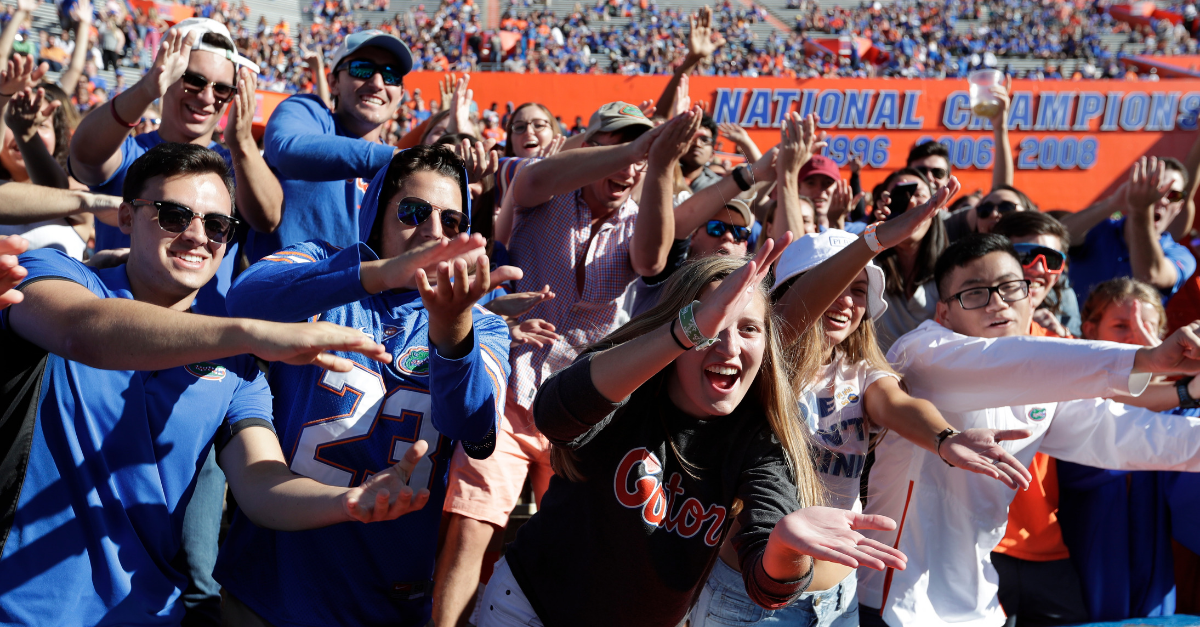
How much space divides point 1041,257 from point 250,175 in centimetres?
321

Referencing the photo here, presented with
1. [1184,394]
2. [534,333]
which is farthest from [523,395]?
[1184,394]

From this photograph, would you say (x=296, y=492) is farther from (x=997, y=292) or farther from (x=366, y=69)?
(x=997, y=292)

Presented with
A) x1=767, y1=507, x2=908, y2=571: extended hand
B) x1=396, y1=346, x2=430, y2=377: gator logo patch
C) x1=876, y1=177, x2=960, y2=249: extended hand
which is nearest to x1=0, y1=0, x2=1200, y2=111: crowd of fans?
x1=876, y1=177, x2=960, y2=249: extended hand

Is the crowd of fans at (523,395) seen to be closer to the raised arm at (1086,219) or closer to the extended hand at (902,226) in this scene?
the extended hand at (902,226)

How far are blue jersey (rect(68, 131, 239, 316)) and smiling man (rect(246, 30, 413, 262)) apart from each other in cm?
20

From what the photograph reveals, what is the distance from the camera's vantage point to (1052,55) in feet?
96.4

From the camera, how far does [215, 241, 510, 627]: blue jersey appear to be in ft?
7.38

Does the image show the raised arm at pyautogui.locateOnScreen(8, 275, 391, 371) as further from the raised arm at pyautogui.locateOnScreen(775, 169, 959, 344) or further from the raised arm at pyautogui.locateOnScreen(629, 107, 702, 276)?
the raised arm at pyautogui.locateOnScreen(629, 107, 702, 276)

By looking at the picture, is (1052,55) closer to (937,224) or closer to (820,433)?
(937,224)

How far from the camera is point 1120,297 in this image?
3.96 metres

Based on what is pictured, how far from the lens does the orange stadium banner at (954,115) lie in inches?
888

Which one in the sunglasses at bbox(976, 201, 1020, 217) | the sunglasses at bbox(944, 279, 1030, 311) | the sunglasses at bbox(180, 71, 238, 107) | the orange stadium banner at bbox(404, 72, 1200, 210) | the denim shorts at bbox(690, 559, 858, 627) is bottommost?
the orange stadium banner at bbox(404, 72, 1200, 210)

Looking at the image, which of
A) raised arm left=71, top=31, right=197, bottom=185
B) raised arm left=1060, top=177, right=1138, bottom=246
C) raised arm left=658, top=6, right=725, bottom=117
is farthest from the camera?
raised arm left=1060, top=177, right=1138, bottom=246

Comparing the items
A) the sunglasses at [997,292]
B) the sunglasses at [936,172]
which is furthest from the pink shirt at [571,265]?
the sunglasses at [936,172]
